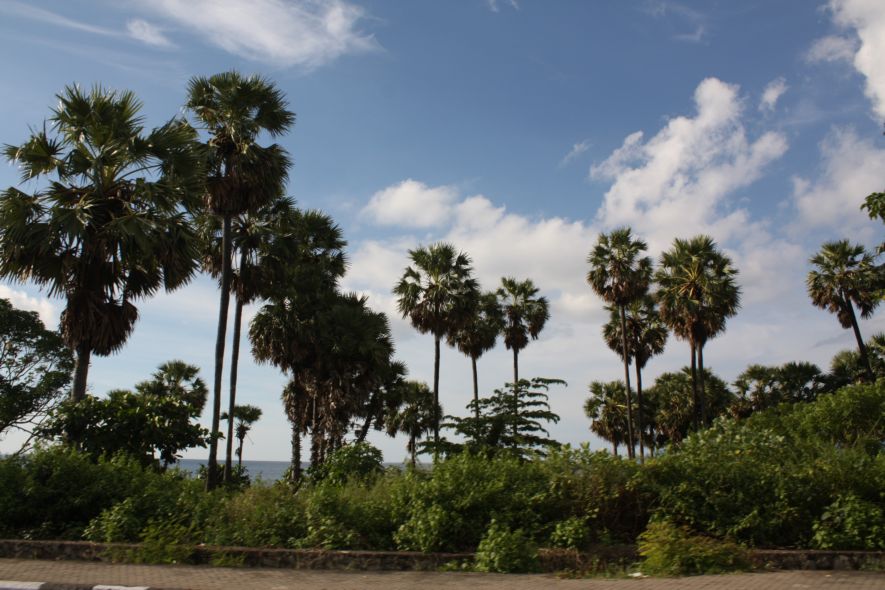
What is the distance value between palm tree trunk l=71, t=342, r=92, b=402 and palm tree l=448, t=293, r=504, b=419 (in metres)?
28.3

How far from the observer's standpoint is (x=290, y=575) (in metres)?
7.89

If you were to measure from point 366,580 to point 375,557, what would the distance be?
627 millimetres

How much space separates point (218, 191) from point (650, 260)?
25748mm

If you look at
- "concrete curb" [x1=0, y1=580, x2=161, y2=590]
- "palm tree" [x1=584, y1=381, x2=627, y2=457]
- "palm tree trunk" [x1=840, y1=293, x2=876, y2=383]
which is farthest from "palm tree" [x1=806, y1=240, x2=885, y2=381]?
"concrete curb" [x1=0, y1=580, x2=161, y2=590]

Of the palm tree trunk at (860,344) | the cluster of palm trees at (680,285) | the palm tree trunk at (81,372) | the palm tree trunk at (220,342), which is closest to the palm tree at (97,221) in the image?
the palm tree trunk at (81,372)

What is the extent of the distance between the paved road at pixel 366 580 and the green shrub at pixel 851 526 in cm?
81

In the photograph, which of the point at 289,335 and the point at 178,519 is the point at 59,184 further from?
the point at 289,335

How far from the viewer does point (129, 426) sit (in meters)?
14.3

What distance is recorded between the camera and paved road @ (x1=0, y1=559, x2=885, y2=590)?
22.6ft

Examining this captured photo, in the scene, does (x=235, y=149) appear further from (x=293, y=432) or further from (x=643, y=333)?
(x=643, y=333)

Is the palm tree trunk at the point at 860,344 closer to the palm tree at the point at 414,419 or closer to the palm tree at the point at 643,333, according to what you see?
the palm tree at the point at 643,333

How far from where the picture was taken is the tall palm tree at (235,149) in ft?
73.9

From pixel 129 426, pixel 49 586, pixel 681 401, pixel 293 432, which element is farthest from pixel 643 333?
pixel 49 586

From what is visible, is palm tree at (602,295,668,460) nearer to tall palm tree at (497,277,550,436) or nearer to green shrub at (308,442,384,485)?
tall palm tree at (497,277,550,436)
